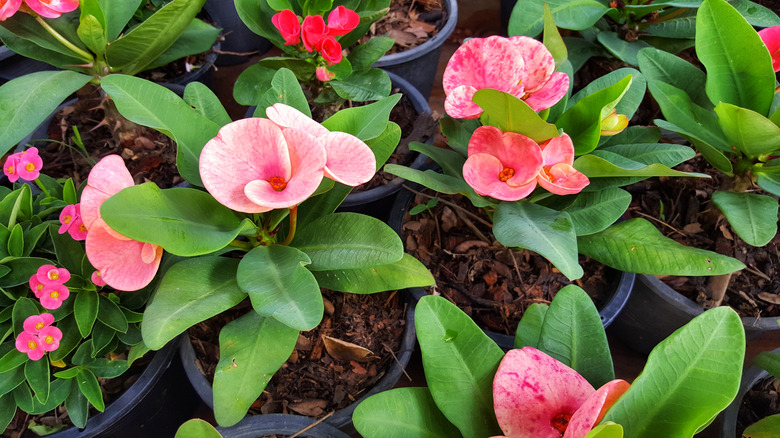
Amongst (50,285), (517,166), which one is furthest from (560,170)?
(50,285)

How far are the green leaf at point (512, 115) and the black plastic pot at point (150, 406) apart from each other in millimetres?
840

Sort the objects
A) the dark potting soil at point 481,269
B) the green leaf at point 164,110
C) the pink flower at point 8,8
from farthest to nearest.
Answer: the dark potting soil at point 481,269 → the pink flower at point 8,8 → the green leaf at point 164,110

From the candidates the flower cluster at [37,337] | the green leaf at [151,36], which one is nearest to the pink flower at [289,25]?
the green leaf at [151,36]

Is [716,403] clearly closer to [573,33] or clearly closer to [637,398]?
[637,398]

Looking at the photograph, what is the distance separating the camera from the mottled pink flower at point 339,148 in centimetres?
80

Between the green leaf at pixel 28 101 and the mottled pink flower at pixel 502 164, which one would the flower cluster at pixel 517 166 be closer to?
the mottled pink flower at pixel 502 164

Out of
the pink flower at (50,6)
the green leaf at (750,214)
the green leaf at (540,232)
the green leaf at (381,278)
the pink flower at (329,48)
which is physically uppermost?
the pink flower at (50,6)

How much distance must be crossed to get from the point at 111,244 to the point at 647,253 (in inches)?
38.1

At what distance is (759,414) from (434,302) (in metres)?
0.90

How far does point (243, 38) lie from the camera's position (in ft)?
7.63

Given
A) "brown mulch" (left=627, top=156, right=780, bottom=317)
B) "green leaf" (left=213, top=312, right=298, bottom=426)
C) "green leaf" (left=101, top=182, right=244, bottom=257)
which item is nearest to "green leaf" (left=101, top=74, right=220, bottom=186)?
"green leaf" (left=101, top=182, right=244, bottom=257)

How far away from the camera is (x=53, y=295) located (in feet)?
3.17

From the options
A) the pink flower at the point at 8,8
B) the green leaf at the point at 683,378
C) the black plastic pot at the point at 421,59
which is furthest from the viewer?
the black plastic pot at the point at 421,59

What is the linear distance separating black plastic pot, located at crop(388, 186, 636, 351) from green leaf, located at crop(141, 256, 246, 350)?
1.43ft
